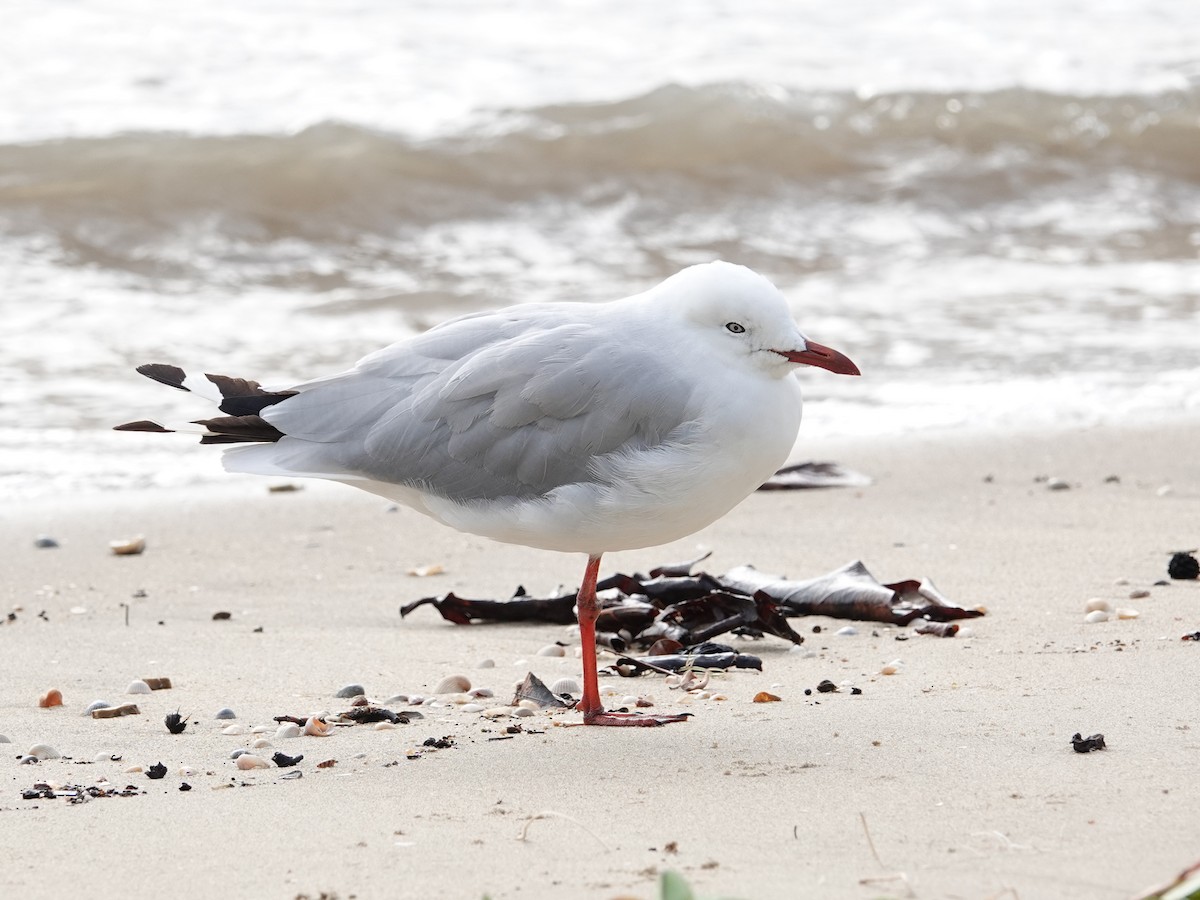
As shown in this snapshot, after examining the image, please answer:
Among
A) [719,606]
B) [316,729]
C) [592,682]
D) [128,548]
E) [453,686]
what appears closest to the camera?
[316,729]

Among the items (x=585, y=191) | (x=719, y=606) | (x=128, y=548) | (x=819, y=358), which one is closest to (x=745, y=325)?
(x=819, y=358)

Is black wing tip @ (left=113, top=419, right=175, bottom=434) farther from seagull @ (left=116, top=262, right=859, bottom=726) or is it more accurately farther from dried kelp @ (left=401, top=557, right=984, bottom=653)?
dried kelp @ (left=401, top=557, right=984, bottom=653)

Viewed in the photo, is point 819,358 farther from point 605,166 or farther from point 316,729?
point 605,166

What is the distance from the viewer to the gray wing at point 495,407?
12.5ft

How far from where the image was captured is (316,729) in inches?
152

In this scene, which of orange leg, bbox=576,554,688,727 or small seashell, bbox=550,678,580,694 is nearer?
orange leg, bbox=576,554,688,727

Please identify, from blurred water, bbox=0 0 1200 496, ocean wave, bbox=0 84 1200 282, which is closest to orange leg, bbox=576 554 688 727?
blurred water, bbox=0 0 1200 496

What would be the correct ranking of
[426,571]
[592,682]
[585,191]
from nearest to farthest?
[592,682], [426,571], [585,191]

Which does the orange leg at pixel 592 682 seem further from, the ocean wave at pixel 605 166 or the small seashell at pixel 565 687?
the ocean wave at pixel 605 166

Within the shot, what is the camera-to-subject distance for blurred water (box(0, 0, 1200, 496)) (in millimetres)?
8727

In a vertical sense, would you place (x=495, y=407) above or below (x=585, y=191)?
below

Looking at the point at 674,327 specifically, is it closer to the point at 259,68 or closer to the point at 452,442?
the point at 452,442

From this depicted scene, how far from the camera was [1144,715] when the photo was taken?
12.0 feet

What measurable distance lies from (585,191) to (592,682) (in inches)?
385
